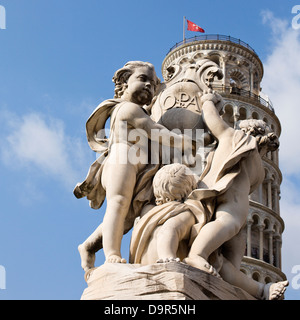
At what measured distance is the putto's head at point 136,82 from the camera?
741cm

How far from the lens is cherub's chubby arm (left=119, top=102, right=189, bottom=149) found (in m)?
7.05

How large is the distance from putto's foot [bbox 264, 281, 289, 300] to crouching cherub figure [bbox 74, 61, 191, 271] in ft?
4.46

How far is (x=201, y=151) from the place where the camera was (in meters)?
7.26

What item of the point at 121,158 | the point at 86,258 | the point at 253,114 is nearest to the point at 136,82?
the point at 121,158

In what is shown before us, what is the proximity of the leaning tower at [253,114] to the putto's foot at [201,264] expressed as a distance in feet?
137

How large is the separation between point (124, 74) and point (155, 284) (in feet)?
8.46

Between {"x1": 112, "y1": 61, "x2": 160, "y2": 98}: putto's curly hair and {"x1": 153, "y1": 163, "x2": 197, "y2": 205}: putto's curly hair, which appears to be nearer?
{"x1": 153, "y1": 163, "x2": 197, "y2": 205}: putto's curly hair

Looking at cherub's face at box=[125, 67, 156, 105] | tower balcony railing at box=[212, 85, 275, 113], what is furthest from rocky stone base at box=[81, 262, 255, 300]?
tower balcony railing at box=[212, 85, 275, 113]

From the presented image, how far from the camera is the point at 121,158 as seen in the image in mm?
6859

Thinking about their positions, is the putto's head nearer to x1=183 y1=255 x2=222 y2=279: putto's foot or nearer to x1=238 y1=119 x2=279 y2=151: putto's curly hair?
x1=238 y1=119 x2=279 y2=151: putto's curly hair

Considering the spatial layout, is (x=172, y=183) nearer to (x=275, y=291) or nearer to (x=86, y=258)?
(x=86, y=258)

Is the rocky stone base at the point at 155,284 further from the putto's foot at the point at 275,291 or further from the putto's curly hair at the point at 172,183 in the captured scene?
the putto's curly hair at the point at 172,183

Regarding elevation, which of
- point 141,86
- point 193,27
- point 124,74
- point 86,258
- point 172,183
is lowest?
point 86,258

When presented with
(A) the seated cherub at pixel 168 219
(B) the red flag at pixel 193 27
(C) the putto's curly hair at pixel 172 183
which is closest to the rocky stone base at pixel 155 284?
(A) the seated cherub at pixel 168 219
